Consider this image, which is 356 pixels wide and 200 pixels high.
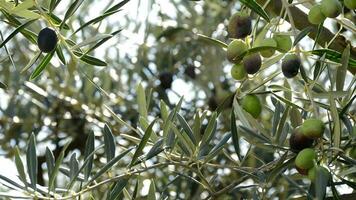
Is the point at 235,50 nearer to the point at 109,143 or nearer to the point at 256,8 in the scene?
the point at 256,8

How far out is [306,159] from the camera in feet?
3.11

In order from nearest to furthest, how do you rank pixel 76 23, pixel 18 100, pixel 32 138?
pixel 32 138 → pixel 76 23 → pixel 18 100

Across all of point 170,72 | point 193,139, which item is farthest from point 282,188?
point 193,139

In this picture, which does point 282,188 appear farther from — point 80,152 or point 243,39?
point 243,39

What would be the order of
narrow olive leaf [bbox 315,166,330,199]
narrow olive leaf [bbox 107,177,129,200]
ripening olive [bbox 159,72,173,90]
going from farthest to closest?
1. ripening olive [bbox 159,72,173,90]
2. narrow olive leaf [bbox 107,177,129,200]
3. narrow olive leaf [bbox 315,166,330,199]

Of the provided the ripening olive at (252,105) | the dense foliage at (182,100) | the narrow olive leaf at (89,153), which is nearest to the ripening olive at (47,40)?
the dense foliage at (182,100)

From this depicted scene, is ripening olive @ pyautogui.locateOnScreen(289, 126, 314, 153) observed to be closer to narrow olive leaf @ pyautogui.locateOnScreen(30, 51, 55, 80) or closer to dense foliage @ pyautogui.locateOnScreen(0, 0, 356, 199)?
dense foliage @ pyautogui.locateOnScreen(0, 0, 356, 199)

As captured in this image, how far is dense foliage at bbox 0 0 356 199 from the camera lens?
3.34 feet

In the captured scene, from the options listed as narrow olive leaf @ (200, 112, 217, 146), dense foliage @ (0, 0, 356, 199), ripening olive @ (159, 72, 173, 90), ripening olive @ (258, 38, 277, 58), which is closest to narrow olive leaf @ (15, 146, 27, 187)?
dense foliage @ (0, 0, 356, 199)

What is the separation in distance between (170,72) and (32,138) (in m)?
1.44

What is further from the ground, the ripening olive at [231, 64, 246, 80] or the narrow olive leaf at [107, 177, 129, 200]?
the ripening olive at [231, 64, 246, 80]

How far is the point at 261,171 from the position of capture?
109 cm

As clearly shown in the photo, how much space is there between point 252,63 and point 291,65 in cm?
4

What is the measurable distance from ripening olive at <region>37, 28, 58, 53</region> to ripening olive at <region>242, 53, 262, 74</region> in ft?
0.77
